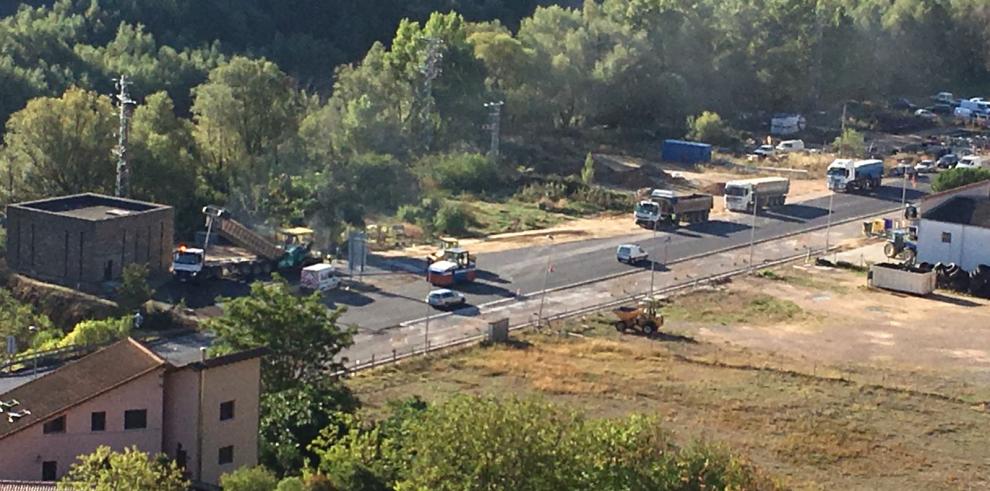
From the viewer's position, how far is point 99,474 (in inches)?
640

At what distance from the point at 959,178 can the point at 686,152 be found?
11.8 metres

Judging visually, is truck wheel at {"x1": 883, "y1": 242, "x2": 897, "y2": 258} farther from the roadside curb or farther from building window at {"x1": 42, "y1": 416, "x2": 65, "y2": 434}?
building window at {"x1": 42, "y1": 416, "x2": 65, "y2": 434}

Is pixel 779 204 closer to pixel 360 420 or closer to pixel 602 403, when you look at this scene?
pixel 602 403

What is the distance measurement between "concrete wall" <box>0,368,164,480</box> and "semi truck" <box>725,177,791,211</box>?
2805 centimetres

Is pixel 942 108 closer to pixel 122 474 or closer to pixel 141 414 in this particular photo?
pixel 141 414

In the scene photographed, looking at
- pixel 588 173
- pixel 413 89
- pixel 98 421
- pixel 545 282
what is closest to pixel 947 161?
pixel 588 173

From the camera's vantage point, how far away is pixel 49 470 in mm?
18594

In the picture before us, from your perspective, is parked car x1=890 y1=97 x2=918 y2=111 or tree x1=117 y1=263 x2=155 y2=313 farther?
parked car x1=890 y1=97 x2=918 y2=111

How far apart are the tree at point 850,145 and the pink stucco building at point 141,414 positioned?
40.9 metres

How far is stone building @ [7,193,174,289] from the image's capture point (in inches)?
1231

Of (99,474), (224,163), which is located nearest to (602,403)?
(99,474)

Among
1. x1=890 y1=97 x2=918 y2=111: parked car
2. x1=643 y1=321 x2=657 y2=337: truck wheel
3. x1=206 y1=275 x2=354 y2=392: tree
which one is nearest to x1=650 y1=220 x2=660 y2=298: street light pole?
x1=643 y1=321 x2=657 y2=337: truck wheel

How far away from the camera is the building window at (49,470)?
18578 mm

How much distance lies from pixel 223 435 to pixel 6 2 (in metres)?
57.5
